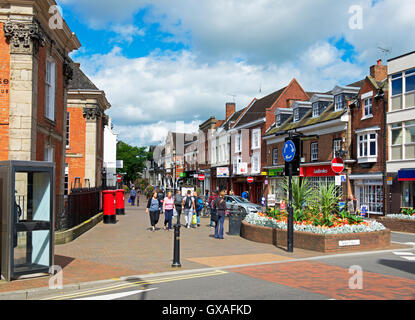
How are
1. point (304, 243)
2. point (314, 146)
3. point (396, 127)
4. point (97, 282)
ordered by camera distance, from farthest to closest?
point (314, 146) → point (396, 127) → point (304, 243) → point (97, 282)

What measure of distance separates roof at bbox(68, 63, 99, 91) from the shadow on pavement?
2474 cm

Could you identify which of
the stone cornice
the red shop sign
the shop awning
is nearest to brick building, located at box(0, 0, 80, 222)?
the stone cornice

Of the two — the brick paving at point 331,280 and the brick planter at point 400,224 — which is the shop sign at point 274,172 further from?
the brick paving at point 331,280

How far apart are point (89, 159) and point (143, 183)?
54536 mm

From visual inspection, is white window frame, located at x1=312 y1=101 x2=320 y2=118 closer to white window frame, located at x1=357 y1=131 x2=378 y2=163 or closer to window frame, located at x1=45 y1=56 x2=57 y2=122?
white window frame, located at x1=357 y1=131 x2=378 y2=163

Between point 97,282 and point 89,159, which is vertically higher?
point 89,159

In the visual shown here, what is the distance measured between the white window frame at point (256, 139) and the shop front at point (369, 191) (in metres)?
16.2

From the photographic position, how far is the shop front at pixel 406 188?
26156 millimetres

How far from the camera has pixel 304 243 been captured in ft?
44.2

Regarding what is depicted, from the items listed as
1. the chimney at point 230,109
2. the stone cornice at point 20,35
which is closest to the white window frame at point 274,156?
the chimney at point 230,109

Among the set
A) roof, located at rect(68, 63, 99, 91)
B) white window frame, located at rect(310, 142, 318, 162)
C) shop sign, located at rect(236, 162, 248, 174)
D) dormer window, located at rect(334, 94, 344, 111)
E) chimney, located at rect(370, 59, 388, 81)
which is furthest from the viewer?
shop sign, located at rect(236, 162, 248, 174)

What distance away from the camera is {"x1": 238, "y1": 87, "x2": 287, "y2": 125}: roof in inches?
1888

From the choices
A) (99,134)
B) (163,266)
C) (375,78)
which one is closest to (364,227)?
(163,266)
